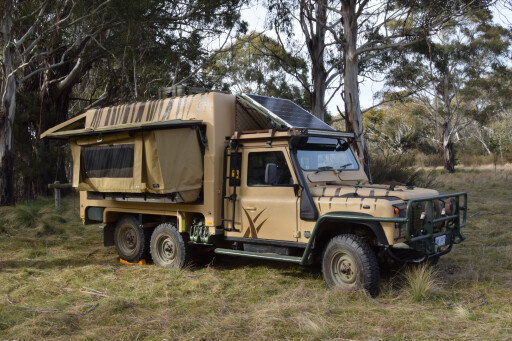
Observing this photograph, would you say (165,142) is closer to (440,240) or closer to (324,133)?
(324,133)

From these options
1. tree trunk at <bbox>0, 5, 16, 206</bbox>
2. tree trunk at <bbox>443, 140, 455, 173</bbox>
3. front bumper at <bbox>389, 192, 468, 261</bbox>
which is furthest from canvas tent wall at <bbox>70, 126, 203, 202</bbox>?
tree trunk at <bbox>443, 140, 455, 173</bbox>

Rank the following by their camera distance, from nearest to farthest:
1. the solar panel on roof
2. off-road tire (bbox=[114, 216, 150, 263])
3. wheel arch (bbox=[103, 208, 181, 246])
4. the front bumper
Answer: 1. the front bumper
2. the solar panel on roof
3. wheel arch (bbox=[103, 208, 181, 246])
4. off-road tire (bbox=[114, 216, 150, 263])

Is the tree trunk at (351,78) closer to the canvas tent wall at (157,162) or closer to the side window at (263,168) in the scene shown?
the side window at (263,168)

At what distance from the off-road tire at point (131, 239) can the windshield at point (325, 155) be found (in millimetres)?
3165

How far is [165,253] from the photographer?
26.1 feet

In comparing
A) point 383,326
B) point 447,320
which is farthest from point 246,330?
point 447,320

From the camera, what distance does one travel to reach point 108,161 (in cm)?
792

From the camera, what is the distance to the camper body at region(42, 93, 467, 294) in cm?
596

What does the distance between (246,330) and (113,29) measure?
15496mm

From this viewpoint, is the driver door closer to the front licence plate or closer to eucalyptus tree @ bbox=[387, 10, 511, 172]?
the front licence plate

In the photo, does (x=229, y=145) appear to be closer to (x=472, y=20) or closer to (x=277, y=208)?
(x=277, y=208)

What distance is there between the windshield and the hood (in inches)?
15.6

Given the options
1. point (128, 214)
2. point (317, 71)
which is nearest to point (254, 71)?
point (317, 71)

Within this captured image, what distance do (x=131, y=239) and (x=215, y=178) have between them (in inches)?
90.0
